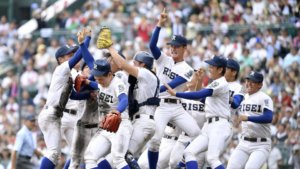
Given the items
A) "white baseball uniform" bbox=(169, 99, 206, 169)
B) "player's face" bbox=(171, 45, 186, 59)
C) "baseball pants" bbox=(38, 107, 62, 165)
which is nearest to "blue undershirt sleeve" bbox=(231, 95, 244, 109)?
"white baseball uniform" bbox=(169, 99, 206, 169)

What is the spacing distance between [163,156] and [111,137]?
2161mm

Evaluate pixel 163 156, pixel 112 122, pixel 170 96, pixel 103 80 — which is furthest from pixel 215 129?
pixel 112 122

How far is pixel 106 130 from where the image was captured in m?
7.57

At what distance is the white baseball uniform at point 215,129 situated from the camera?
27.5 ft

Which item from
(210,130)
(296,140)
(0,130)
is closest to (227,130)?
(210,130)

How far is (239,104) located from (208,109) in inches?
27.5

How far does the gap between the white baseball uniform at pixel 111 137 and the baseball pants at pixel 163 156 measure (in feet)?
5.58

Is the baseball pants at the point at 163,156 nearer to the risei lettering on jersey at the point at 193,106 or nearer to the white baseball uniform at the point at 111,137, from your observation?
the risei lettering on jersey at the point at 193,106

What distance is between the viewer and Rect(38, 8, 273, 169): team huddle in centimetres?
771

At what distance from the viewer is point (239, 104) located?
901cm

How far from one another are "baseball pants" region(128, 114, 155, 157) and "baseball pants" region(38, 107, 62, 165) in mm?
1199

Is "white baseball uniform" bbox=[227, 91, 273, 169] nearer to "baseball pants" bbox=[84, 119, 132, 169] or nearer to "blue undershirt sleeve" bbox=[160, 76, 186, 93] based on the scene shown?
"blue undershirt sleeve" bbox=[160, 76, 186, 93]

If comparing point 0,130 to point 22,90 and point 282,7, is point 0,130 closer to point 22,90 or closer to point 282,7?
point 22,90

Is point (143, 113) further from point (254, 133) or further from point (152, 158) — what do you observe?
point (254, 133)
